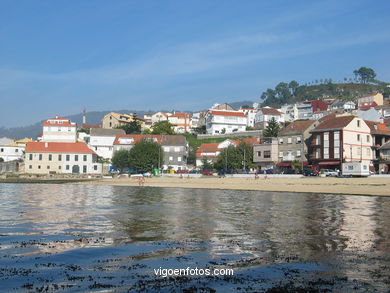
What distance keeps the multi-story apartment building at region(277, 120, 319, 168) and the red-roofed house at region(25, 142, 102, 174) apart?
4724 cm

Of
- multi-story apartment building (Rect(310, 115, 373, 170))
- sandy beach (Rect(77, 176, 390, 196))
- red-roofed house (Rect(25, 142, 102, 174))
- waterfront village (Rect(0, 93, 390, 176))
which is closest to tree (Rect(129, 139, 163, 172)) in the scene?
waterfront village (Rect(0, 93, 390, 176))

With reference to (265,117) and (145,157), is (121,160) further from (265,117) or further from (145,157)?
(265,117)

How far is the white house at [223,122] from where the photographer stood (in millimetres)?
145887

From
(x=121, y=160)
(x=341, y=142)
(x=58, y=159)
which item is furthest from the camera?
(x=121, y=160)

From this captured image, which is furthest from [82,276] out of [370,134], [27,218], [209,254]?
[370,134]

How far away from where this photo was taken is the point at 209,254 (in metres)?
14.0

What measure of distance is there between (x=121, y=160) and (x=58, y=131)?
110 ft

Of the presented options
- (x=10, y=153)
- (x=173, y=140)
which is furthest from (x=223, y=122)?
(x=10, y=153)

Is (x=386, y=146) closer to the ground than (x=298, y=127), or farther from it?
closer to the ground

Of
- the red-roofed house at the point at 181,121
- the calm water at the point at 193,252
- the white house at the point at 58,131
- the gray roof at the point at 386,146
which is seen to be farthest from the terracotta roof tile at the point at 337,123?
the red-roofed house at the point at 181,121

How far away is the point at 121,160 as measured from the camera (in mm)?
109875

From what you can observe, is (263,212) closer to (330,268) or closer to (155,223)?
(155,223)

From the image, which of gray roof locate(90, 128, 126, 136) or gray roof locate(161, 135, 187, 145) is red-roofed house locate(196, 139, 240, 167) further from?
gray roof locate(90, 128, 126, 136)

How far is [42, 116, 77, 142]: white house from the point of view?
13125 cm
